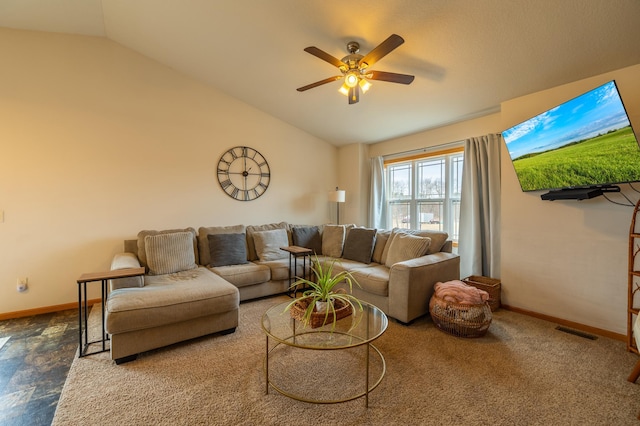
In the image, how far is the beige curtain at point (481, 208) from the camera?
3.34m

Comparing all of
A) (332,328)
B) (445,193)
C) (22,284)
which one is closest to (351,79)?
(332,328)

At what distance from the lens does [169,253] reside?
3125 mm

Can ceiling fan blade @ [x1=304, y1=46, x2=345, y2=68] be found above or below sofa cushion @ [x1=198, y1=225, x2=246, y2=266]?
above

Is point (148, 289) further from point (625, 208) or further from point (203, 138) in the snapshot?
point (625, 208)

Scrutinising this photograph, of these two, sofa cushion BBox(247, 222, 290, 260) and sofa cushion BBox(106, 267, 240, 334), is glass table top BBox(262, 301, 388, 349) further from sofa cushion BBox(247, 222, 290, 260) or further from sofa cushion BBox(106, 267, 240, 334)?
sofa cushion BBox(247, 222, 290, 260)

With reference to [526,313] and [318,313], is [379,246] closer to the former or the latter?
[526,313]

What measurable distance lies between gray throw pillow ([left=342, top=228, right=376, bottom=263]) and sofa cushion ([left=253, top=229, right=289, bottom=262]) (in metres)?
0.86

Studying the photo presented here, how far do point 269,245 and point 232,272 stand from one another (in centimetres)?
74

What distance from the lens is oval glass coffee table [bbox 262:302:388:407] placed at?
5.77ft

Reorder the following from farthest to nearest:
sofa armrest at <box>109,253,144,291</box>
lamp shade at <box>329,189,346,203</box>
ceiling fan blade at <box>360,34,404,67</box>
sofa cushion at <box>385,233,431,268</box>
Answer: lamp shade at <box>329,189,346,203</box> → sofa cushion at <box>385,233,431,268</box> → sofa armrest at <box>109,253,144,291</box> → ceiling fan blade at <box>360,34,404,67</box>

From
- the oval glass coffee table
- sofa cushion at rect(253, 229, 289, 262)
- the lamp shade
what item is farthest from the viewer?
the lamp shade

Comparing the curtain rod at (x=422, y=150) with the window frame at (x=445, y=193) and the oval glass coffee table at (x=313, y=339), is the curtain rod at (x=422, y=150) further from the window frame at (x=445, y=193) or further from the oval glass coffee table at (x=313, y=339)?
the oval glass coffee table at (x=313, y=339)

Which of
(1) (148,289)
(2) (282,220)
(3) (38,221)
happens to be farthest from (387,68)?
(3) (38,221)

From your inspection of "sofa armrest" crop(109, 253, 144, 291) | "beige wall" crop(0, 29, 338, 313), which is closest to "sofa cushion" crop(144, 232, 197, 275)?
"sofa armrest" crop(109, 253, 144, 291)
